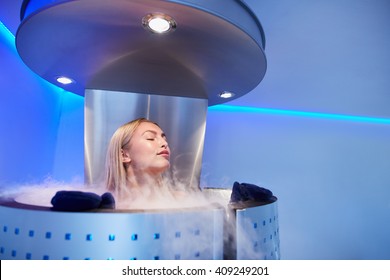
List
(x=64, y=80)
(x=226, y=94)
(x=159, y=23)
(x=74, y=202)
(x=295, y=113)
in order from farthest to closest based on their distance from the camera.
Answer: (x=295, y=113), (x=226, y=94), (x=64, y=80), (x=159, y=23), (x=74, y=202)

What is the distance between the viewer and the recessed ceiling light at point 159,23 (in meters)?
0.66

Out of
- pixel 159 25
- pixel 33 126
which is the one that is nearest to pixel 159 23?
pixel 159 25

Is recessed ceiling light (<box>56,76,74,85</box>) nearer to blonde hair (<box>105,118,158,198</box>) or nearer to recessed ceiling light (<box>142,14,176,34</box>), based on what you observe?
blonde hair (<box>105,118,158,198</box>)

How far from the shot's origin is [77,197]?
57 cm

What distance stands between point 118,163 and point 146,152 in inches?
6.0

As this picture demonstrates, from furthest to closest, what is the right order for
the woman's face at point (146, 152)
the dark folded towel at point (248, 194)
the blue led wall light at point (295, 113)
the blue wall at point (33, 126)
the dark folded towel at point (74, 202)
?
1. the blue led wall light at point (295, 113)
2. the blue wall at point (33, 126)
3. the woman's face at point (146, 152)
4. the dark folded towel at point (248, 194)
5. the dark folded towel at point (74, 202)

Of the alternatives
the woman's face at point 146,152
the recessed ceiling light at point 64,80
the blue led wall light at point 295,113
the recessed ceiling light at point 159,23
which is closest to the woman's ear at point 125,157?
the woman's face at point 146,152

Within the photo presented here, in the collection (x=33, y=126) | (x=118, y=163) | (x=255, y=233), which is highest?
(x=33, y=126)

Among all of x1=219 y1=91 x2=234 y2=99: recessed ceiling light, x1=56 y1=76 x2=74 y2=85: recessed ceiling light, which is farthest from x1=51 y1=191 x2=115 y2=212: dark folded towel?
x1=219 y1=91 x2=234 y2=99: recessed ceiling light

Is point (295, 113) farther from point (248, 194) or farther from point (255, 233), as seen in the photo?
point (255, 233)

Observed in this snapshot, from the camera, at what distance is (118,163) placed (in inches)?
43.4

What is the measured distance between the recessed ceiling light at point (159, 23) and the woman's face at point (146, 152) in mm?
495

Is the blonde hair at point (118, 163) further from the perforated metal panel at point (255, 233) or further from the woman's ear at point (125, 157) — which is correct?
the perforated metal panel at point (255, 233)
